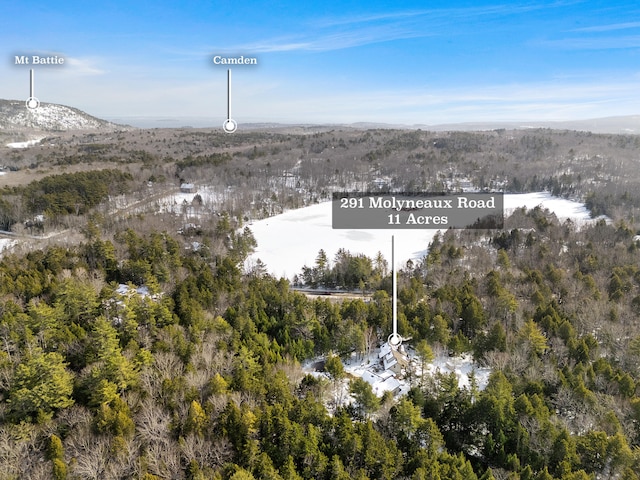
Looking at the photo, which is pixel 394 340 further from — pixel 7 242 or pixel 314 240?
pixel 7 242

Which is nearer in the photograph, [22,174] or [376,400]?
[376,400]

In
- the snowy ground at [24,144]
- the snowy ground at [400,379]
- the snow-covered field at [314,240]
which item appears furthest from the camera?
the snowy ground at [24,144]

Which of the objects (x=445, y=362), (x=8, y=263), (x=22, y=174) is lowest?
(x=445, y=362)

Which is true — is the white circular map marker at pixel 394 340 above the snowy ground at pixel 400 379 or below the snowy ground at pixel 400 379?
above

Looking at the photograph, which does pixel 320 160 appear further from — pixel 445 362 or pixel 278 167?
pixel 445 362

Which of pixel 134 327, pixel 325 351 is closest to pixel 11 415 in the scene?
pixel 134 327

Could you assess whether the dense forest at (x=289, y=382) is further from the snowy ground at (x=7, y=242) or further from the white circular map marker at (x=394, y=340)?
the snowy ground at (x=7, y=242)

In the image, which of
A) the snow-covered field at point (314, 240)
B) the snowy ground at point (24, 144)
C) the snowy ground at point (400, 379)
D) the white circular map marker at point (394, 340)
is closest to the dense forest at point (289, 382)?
the snowy ground at point (400, 379)
